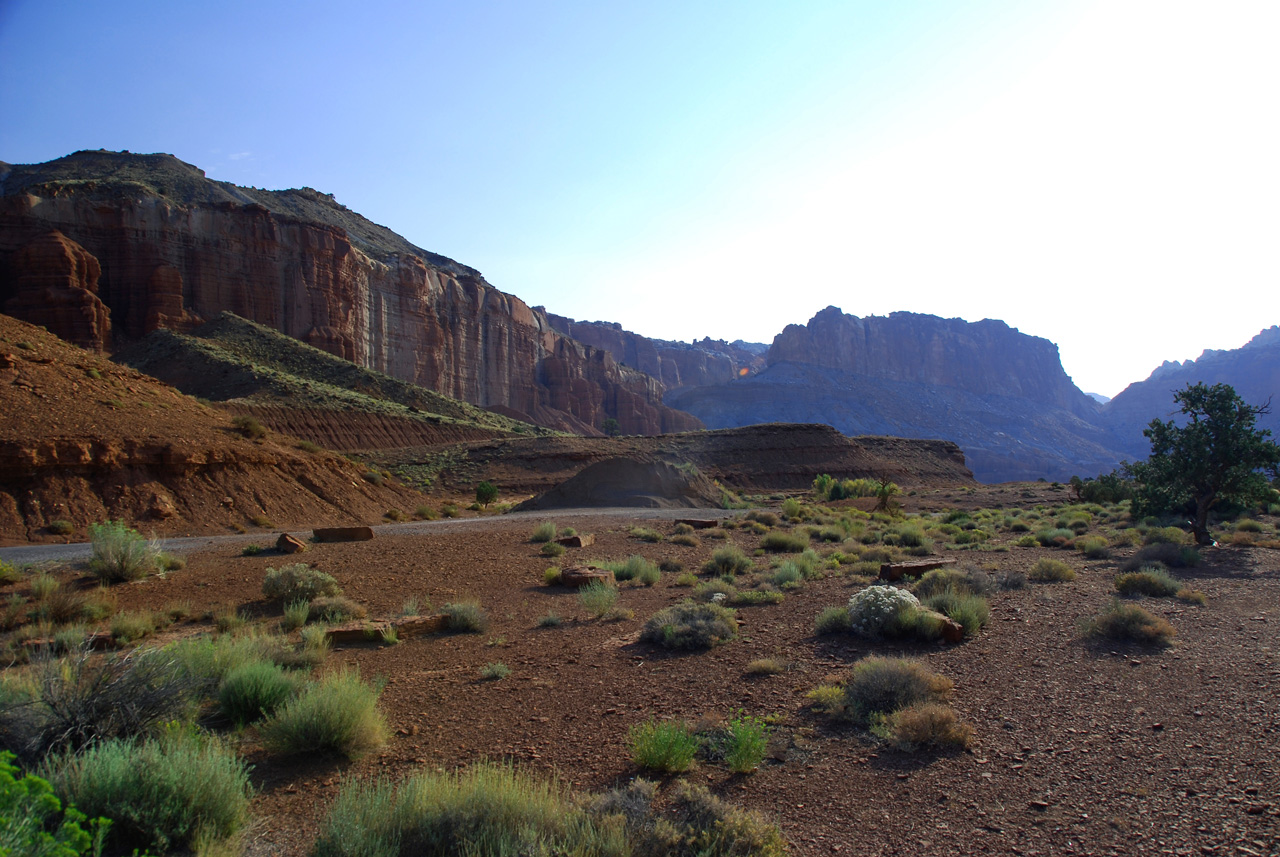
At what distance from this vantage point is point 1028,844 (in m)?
3.82

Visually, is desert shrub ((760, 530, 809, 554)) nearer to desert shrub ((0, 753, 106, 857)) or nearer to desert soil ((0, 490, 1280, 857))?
desert soil ((0, 490, 1280, 857))

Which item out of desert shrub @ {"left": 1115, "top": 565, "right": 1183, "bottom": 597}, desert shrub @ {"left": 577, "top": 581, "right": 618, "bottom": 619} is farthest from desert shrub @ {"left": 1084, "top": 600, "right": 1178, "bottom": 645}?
desert shrub @ {"left": 577, "top": 581, "right": 618, "bottom": 619}

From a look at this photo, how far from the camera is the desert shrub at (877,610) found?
8492 millimetres

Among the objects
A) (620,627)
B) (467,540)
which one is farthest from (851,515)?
(620,627)

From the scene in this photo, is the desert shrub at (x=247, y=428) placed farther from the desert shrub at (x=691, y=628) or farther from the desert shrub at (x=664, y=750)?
the desert shrub at (x=664, y=750)

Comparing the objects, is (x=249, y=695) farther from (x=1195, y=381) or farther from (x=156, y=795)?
(x=1195, y=381)

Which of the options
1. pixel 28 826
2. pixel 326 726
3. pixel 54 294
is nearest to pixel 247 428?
pixel 326 726

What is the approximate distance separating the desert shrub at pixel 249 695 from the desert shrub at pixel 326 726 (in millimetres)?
570

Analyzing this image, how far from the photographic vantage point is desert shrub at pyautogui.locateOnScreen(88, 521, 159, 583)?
1166cm

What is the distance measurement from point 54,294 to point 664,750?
76133mm

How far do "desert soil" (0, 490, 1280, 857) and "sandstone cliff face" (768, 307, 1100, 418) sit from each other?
168 metres

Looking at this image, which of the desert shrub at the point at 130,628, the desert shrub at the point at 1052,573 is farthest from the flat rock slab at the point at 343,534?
the desert shrub at the point at 1052,573

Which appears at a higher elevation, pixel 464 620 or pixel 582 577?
pixel 464 620

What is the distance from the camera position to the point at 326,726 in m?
5.07
